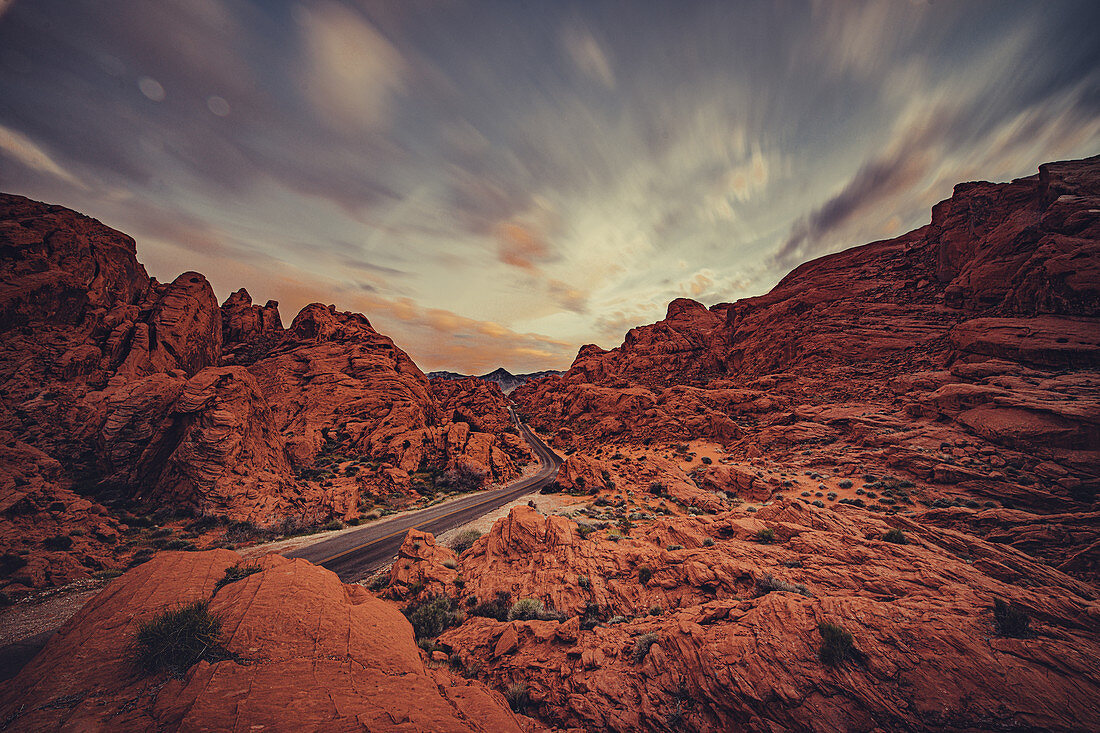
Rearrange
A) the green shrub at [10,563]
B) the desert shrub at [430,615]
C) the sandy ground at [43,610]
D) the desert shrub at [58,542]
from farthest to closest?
the desert shrub at [58,542] → the green shrub at [10,563] → the sandy ground at [43,610] → the desert shrub at [430,615]

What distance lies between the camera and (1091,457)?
14.6 m

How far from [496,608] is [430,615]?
1.85m

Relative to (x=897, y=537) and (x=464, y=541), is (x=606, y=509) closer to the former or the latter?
(x=464, y=541)

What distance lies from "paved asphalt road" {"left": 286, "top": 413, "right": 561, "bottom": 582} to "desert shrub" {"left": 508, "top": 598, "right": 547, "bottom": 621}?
8639 mm

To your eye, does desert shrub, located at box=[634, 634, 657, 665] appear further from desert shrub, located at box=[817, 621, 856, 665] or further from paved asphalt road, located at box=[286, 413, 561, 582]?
paved asphalt road, located at box=[286, 413, 561, 582]

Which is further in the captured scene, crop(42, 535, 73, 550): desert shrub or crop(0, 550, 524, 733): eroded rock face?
crop(42, 535, 73, 550): desert shrub

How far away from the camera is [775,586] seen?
24.2 feet

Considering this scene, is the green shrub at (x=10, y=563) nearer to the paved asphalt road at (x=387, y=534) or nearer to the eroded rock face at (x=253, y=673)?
the paved asphalt road at (x=387, y=534)

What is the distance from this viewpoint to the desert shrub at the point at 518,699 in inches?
241

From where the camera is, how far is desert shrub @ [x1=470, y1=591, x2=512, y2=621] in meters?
9.18

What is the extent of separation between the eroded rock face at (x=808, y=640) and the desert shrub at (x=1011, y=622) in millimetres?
152

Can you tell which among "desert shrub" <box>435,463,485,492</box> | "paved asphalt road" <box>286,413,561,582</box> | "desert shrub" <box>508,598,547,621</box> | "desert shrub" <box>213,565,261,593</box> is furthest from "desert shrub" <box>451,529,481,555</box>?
"desert shrub" <box>435,463,485,492</box>

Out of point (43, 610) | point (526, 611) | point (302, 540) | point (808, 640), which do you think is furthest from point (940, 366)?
point (43, 610)

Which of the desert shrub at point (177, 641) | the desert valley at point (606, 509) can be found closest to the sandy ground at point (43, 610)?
the desert valley at point (606, 509)
